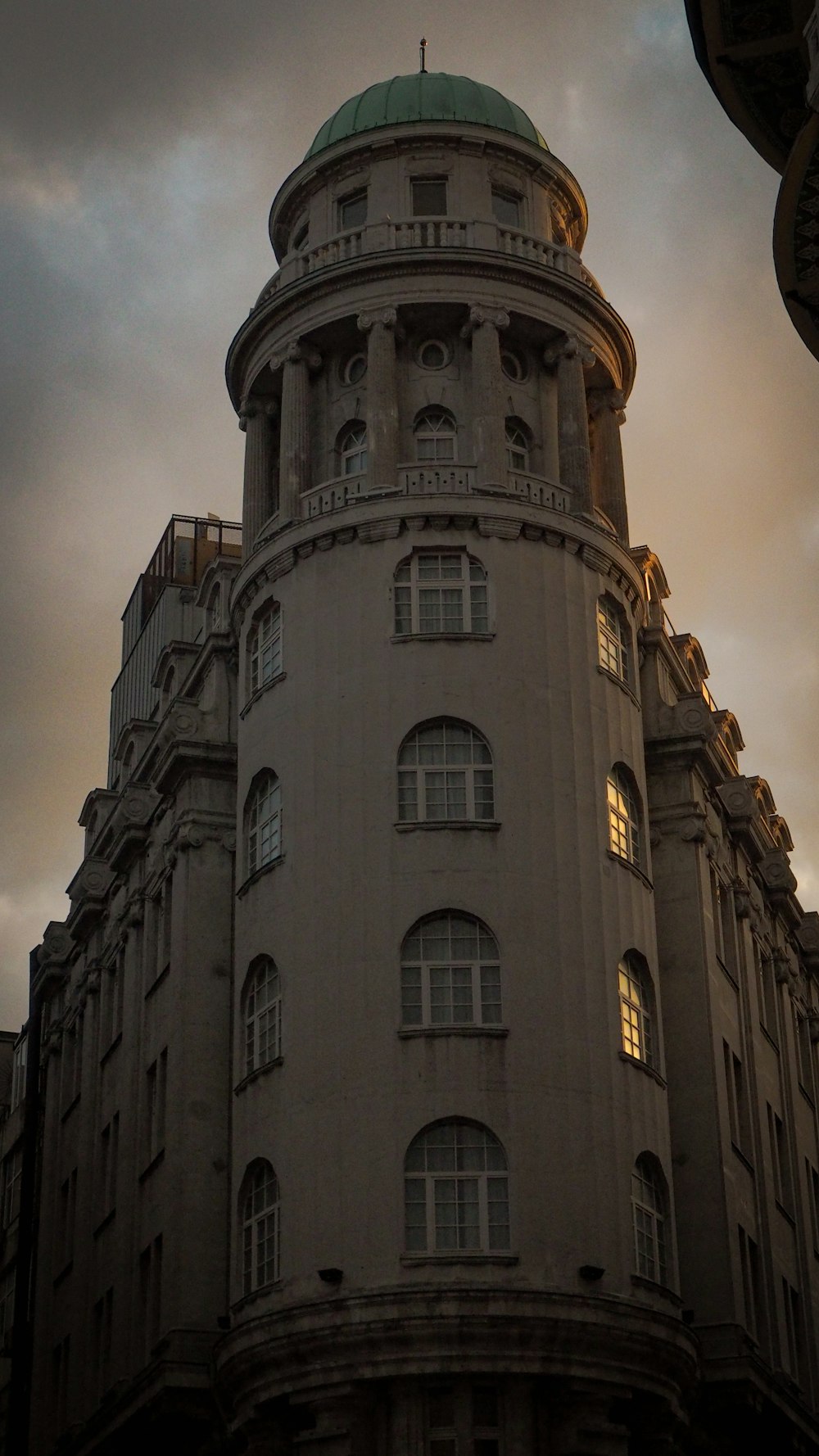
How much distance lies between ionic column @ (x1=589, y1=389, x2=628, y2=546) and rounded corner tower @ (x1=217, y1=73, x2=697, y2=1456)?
9 centimetres

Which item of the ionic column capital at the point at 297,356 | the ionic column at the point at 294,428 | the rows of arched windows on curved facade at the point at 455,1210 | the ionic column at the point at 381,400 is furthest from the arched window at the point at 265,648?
the rows of arched windows on curved facade at the point at 455,1210

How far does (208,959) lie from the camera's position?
165 ft

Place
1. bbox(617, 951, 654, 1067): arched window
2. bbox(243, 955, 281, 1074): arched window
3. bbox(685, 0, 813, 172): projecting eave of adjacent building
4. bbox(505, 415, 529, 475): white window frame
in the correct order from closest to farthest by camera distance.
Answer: bbox(685, 0, 813, 172): projecting eave of adjacent building, bbox(617, 951, 654, 1067): arched window, bbox(243, 955, 281, 1074): arched window, bbox(505, 415, 529, 475): white window frame

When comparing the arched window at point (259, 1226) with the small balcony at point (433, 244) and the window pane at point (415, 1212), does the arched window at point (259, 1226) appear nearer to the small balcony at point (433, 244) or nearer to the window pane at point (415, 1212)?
the window pane at point (415, 1212)

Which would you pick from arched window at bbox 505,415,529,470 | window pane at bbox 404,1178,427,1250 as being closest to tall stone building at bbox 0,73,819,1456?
window pane at bbox 404,1178,427,1250

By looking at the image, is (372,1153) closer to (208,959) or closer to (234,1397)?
(234,1397)

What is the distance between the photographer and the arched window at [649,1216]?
43.4m

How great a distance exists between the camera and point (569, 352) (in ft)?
172

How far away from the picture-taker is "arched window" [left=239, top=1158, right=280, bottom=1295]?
43500 millimetres

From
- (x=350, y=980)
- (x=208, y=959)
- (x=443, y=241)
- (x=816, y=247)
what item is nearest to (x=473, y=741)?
(x=350, y=980)

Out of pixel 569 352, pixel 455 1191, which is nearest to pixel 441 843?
pixel 455 1191

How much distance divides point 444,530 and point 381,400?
4016 millimetres

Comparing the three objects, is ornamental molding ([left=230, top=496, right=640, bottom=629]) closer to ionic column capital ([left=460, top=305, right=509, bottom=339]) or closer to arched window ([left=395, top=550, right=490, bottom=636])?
arched window ([left=395, top=550, right=490, bottom=636])

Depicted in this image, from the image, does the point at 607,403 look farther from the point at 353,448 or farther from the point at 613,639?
the point at 613,639
